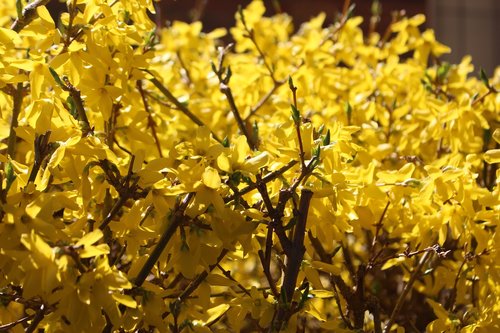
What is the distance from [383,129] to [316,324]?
63 centimetres

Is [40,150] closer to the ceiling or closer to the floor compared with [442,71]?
closer to the ceiling

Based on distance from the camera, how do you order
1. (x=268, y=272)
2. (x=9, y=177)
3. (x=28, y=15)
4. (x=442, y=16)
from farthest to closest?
1. (x=442, y=16)
2. (x=28, y=15)
3. (x=268, y=272)
4. (x=9, y=177)

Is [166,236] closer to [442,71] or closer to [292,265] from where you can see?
[292,265]

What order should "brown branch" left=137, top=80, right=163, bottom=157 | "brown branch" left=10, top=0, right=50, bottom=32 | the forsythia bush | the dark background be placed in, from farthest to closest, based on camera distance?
1. the dark background
2. "brown branch" left=137, top=80, right=163, bottom=157
3. "brown branch" left=10, top=0, right=50, bottom=32
4. the forsythia bush

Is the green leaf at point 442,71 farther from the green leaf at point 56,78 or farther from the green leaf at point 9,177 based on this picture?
the green leaf at point 9,177

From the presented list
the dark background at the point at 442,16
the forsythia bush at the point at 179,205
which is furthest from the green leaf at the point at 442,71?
the dark background at the point at 442,16

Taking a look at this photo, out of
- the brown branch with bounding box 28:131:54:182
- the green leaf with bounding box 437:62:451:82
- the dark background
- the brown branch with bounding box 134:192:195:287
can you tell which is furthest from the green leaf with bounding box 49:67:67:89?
the dark background

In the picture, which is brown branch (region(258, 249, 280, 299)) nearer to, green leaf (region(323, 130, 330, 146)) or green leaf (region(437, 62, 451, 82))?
green leaf (region(323, 130, 330, 146))

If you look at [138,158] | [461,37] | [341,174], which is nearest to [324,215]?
[341,174]

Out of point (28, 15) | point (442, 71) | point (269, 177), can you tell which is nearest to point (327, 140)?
point (269, 177)

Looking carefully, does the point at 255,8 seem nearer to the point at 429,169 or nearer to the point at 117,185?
the point at 429,169

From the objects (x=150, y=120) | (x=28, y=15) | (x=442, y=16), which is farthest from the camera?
(x=442, y=16)

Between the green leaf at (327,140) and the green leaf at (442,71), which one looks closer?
the green leaf at (327,140)

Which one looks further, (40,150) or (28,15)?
(28,15)
